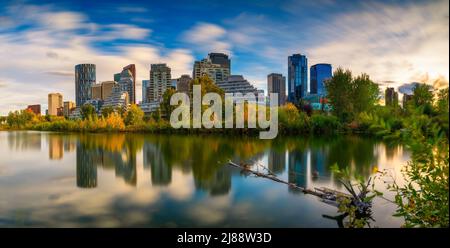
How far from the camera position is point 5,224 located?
A: 165 inches

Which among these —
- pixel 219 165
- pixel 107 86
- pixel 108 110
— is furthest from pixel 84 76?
pixel 108 110

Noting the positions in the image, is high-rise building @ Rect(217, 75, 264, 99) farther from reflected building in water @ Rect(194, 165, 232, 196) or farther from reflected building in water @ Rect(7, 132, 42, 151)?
reflected building in water @ Rect(7, 132, 42, 151)

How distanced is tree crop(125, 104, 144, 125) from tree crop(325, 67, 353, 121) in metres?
13.9

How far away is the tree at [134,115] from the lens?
24.3m

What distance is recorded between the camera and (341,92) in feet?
58.4

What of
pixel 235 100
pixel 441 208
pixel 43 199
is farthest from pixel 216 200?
pixel 235 100

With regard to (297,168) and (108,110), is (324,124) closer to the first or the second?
(297,168)

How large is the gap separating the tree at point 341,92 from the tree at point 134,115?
547 inches

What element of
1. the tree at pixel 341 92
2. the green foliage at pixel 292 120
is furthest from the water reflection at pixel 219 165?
the green foliage at pixel 292 120

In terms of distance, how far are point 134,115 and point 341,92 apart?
15.1 metres

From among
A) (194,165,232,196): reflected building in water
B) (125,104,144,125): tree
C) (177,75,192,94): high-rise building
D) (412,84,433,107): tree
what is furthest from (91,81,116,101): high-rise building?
(125,104,144,125): tree

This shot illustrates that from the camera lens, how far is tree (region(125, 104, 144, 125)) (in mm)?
24320
